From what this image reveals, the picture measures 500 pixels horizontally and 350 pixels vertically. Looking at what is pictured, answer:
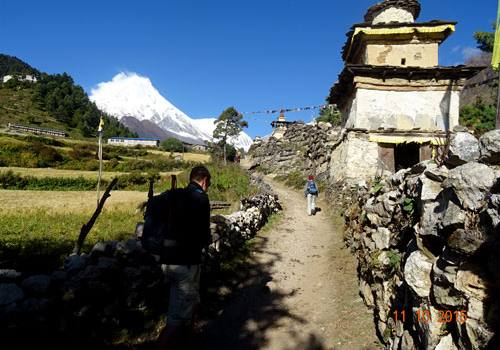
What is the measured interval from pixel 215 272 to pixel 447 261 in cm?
597

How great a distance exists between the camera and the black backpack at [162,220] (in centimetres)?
421

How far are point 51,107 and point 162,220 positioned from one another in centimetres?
12260

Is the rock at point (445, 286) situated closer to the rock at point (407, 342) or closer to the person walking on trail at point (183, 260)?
the rock at point (407, 342)

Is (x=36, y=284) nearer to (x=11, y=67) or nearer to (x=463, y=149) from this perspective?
(x=463, y=149)

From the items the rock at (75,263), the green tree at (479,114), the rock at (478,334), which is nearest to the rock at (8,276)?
the rock at (75,263)

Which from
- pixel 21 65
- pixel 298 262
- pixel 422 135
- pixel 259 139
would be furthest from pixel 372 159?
pixel 21 65

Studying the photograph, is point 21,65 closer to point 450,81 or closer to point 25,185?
point 25,185

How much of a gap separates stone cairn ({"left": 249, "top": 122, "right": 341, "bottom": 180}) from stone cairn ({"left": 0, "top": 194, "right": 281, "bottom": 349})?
793 inches

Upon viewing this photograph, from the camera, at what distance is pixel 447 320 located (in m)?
3.64

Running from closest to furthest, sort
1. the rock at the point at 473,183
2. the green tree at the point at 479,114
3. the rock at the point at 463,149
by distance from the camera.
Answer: the rock at the point at 473,183 < the rock at the point at 463,149 < the green tree at the point at 479,114

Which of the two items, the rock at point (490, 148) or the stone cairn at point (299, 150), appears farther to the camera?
the stone cairn at point (299, 150)

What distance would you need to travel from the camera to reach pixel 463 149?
399cm

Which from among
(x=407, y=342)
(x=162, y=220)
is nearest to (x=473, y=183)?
(x=407, y=342)

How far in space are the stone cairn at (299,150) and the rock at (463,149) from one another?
20691 mm
